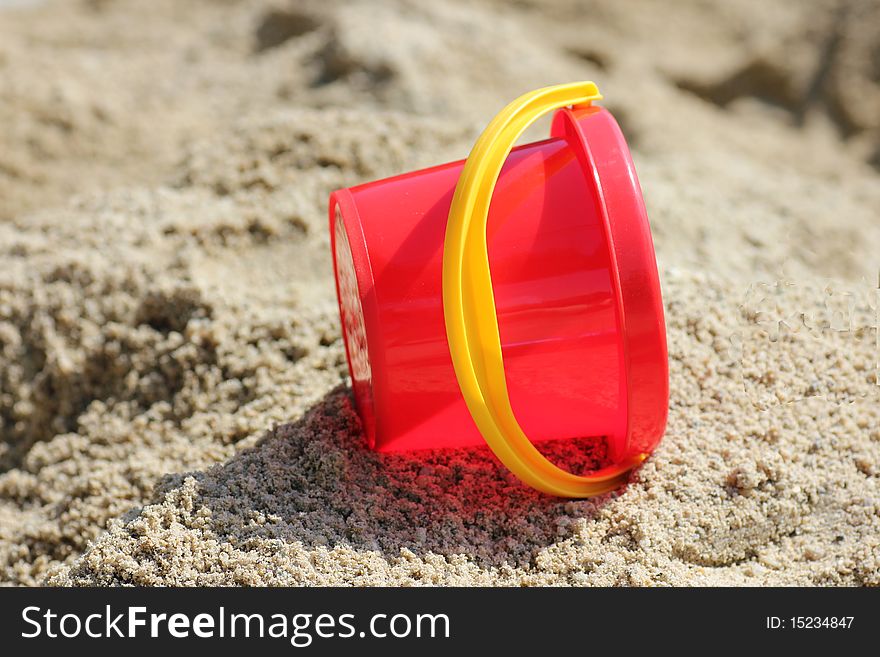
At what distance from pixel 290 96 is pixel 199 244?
877mm

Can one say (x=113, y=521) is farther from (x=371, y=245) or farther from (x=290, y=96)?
(x=290, y=96)

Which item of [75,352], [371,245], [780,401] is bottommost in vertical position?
[75,352]

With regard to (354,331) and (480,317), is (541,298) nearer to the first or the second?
(480,317)

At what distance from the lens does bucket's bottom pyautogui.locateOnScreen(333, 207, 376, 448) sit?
1.35m

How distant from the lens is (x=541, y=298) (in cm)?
124

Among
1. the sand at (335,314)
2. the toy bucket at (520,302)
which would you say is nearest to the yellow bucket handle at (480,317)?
the toy bucket at (520,302)

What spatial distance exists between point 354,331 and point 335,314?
28 cm

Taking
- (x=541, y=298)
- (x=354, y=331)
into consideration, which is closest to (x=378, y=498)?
(x=354, y=331)

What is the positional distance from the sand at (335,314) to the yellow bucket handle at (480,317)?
0.41 feet


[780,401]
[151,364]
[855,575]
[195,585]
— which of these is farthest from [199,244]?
[855,575]

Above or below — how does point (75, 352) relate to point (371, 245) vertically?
below

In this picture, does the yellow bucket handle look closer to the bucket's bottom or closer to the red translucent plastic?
the red translucent plastic

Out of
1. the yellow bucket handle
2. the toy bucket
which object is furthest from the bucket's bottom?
the yellow bucket handle

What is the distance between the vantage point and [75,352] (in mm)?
1726
